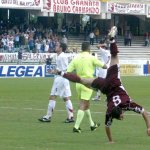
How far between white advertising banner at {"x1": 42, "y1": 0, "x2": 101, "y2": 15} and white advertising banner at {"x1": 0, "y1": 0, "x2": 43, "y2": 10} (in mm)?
660

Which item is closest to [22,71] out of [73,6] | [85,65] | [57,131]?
[73,6]

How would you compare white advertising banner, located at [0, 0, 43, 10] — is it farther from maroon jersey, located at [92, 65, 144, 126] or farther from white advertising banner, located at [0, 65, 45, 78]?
maroon jersey, located at [92, 65, 144, 126]

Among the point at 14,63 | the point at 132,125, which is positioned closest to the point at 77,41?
the point at 14,63

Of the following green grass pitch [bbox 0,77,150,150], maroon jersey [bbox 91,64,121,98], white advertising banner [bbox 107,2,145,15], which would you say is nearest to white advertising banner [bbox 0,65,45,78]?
white advertising banner [bbox 107,2,145,15]

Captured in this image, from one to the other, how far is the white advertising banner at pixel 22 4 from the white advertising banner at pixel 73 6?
66 cm

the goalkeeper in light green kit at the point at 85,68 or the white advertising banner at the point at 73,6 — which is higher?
the white advertising banner at the point at 73,6

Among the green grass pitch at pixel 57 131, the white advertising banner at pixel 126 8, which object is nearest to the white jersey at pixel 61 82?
the green grass pitch at pixel 57 131

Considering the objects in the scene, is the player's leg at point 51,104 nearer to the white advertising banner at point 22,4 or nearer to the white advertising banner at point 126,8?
the white advertising banner at point 22,4

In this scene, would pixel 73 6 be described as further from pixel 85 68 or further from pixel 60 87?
pixel 85 68

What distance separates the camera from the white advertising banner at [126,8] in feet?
224

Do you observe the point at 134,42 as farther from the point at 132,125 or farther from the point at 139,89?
the point at 132,125

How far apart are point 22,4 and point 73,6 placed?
559 centimetres

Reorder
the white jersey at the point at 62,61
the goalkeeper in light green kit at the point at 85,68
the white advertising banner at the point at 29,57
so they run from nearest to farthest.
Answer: the goalkeeper in light green kit at the point at 85,68
the white jersey at the point at 62,61
the white advertising banner at the point at 29,57

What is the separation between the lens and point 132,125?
62.8ft
